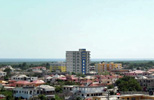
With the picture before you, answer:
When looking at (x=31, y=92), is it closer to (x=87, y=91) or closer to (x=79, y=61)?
(x=87, y=91)

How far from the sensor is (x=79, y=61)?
76.6 metres

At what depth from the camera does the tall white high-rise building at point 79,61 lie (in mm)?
75938

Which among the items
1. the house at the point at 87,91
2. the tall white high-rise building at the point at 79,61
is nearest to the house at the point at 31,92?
the house at the point at 87,91

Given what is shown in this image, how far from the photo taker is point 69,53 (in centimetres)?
7906

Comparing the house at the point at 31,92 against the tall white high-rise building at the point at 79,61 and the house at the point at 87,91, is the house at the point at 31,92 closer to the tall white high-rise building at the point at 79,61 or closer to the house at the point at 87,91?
the house at the point at 87,91

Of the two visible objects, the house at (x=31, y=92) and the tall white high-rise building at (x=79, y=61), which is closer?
the house at (x=31, y=92)

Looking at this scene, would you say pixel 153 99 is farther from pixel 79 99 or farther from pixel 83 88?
pixel 83 88

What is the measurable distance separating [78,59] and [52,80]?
89.3ft

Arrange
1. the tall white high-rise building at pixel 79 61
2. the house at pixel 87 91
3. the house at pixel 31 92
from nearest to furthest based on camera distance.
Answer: the house at pixel 87 91 → the house at pixel 31 92 → the tall white high-rise building at pixel 79 61


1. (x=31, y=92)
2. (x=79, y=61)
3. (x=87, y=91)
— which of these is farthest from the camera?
(x=79, y=61)

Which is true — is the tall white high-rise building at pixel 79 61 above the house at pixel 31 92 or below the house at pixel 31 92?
above

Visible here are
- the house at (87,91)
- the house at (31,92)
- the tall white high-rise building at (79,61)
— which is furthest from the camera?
the tall white high-rise building at (79,61)

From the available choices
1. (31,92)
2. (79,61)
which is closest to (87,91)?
(31,92)

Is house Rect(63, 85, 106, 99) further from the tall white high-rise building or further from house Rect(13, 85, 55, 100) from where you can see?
the tall white high-rise building
